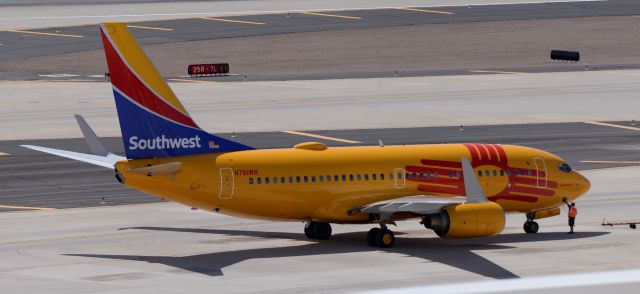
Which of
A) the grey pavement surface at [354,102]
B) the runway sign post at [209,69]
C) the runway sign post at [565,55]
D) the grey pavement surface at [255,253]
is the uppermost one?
the runway sign post at [565,55]

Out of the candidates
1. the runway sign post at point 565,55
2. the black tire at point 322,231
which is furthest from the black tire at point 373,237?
the runway sign post at point 565,55

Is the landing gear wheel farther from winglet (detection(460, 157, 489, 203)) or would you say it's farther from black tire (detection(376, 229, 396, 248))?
winglet (detection(460, 157, 489, 203))

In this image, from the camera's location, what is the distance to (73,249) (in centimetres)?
4453

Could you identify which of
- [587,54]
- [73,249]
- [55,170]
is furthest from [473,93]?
[73,249]

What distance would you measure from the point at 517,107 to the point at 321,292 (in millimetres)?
61219

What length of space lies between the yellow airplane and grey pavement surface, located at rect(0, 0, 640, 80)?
212 ft

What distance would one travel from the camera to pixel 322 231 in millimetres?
46625

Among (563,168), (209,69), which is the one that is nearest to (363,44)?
(209,69)

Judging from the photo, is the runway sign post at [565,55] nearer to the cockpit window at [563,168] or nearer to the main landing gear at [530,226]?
the cockpit window at [563,168]

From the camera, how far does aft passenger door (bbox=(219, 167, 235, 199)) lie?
42438 millimetres

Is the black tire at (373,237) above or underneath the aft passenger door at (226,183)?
underneath

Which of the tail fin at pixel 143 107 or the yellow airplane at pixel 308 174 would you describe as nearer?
the tail fin at pixel 143 107

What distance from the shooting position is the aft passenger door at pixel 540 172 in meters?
48.2

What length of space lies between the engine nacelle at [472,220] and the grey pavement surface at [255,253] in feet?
2.84
